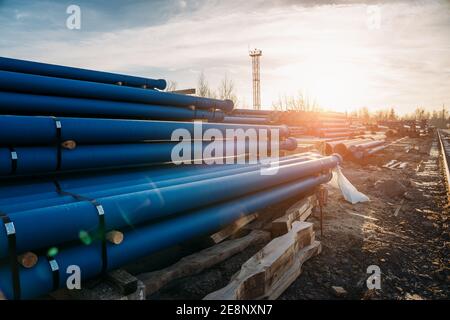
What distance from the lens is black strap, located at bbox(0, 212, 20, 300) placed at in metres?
1.67

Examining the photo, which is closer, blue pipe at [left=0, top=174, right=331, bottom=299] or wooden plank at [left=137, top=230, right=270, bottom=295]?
blue pipe at [left=0, top=174, right=331, bottom=299]

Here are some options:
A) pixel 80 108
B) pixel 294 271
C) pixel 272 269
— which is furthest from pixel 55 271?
pixel 80 108

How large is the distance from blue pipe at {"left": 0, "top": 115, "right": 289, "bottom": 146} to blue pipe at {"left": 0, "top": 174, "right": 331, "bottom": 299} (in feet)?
3.41

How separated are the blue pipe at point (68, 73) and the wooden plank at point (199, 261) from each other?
10.1 feet

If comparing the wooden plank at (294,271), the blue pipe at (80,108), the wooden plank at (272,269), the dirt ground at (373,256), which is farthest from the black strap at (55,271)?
the blue pipe at (80,108)

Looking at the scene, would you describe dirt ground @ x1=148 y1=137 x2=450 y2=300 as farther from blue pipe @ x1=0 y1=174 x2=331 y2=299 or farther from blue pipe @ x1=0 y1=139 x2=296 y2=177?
blue pipe @ x1=0 y1=139 x2=296 y2=177

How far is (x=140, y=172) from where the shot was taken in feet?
11.3

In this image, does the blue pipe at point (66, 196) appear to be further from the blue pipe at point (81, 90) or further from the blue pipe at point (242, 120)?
the blue pipe at point (242, 120)

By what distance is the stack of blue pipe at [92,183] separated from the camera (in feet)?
6.14

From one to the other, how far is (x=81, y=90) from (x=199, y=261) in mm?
2505

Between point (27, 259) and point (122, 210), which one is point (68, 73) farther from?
point (27, 259)

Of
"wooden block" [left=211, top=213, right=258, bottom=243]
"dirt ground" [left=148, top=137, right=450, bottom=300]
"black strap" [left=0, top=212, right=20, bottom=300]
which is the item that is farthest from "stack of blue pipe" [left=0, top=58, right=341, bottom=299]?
"dirt ground" [left=148, top=137, right=450, bottom=300]

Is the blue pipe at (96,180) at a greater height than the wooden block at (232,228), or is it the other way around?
the blue pipe at (96,180)
